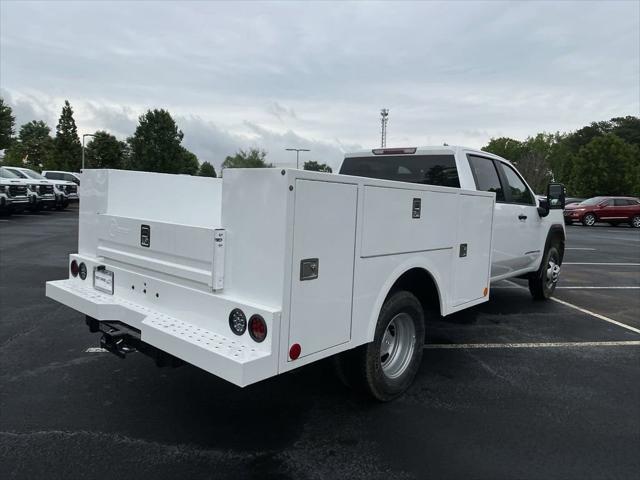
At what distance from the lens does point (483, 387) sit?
14.4 feet

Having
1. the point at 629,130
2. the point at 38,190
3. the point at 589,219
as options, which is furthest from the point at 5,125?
the point at 629,130

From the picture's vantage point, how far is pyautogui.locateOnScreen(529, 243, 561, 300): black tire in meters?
7.49

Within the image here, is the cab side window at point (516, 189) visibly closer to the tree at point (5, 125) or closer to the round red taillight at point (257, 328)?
the round red taillight at point (257, 328)

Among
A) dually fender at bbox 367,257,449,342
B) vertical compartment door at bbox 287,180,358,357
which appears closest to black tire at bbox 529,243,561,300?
dually fender at bbox 367,257,449,342

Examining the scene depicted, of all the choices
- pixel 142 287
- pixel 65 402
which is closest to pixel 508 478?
pixel 142 287

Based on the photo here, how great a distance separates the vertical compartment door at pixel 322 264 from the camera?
9.30ft

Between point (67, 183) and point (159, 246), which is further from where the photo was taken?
point (67, 183)

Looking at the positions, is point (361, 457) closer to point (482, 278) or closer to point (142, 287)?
point (142, 287)

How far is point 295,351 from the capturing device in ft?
9.52

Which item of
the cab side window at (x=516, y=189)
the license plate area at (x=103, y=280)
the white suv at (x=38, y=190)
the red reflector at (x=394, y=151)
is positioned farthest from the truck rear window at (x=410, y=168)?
the white suv at (x=38, y=190)

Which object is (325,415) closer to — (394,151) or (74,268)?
(74,268)

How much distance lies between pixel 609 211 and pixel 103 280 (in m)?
30.3

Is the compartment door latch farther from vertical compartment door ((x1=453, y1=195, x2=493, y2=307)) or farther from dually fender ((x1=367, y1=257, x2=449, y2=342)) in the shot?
vertical compartment door ((x1=453, y1=195, x2=493, y2=307))

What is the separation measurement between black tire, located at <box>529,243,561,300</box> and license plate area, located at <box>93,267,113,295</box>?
593cm
